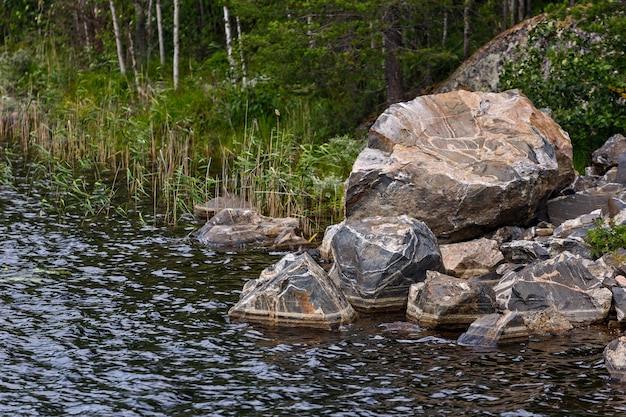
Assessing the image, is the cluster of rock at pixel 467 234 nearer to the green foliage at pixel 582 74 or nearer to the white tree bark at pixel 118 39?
the green foliage at pixel 582 74

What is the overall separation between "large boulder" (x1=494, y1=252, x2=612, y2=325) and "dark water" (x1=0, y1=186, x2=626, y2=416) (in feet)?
1.25

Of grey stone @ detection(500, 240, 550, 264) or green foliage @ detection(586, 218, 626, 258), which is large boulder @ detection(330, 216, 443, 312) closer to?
grey stone @ detection(500, 240, 550, 264)

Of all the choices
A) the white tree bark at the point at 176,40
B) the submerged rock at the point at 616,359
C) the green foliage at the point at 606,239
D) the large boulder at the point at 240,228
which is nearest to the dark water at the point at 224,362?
the submerged rock at the point at 616,359

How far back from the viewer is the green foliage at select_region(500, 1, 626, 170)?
18641 mm

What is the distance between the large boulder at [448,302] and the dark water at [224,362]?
0.29 meters

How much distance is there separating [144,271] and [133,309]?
78.9 inches

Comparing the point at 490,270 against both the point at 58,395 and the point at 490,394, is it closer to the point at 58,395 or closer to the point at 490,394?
the point at 490,394

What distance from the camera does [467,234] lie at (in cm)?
1542

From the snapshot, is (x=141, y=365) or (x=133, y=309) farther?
(x=133, y=309)

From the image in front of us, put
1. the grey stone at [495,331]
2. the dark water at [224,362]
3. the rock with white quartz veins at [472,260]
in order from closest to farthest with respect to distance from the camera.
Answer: the dark water at [224,362]
the grey stone at [495,331]
the rock with white quartz veins at [472,260]

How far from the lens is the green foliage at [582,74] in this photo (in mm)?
18641

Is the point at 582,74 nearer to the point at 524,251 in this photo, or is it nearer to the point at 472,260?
the point at 524,251

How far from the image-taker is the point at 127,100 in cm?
2942

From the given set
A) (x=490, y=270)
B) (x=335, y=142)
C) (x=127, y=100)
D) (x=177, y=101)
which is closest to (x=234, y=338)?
(x=490, y=270)
